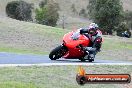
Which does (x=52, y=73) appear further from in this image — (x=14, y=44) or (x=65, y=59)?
(x=14, y=44)

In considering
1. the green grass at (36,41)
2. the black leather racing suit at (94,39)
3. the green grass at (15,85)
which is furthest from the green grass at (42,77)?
the green grass at (36,41)

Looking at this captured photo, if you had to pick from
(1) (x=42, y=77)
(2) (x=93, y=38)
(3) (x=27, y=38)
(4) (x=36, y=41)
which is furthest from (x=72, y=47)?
(3) (x=27, y=38)

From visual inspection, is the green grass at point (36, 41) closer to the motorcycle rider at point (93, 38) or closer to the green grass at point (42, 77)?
the motorcycle rider at point (93, 38)

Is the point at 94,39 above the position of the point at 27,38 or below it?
above

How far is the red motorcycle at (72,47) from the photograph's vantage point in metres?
20.1

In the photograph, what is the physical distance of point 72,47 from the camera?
66.1 ft

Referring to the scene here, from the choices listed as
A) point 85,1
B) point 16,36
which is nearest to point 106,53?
point 16,36

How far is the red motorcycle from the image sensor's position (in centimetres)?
2014

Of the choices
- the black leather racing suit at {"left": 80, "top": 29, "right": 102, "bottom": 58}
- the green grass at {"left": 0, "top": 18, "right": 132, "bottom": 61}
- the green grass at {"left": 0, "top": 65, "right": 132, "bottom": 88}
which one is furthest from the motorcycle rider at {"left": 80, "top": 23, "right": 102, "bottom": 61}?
the green grass at {"left": 0, "top": 18, "right": 132, "bottom": 61}

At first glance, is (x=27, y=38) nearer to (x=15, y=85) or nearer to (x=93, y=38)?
(x=93, y=38)

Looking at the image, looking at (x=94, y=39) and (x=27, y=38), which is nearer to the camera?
(x=94, y=39)

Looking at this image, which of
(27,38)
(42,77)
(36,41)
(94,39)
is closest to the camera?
(42,77)

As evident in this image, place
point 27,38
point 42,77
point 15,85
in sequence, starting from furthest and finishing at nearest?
1. point 27,38
2. point 42,77
3. point 15,85

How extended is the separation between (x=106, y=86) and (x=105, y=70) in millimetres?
2758
